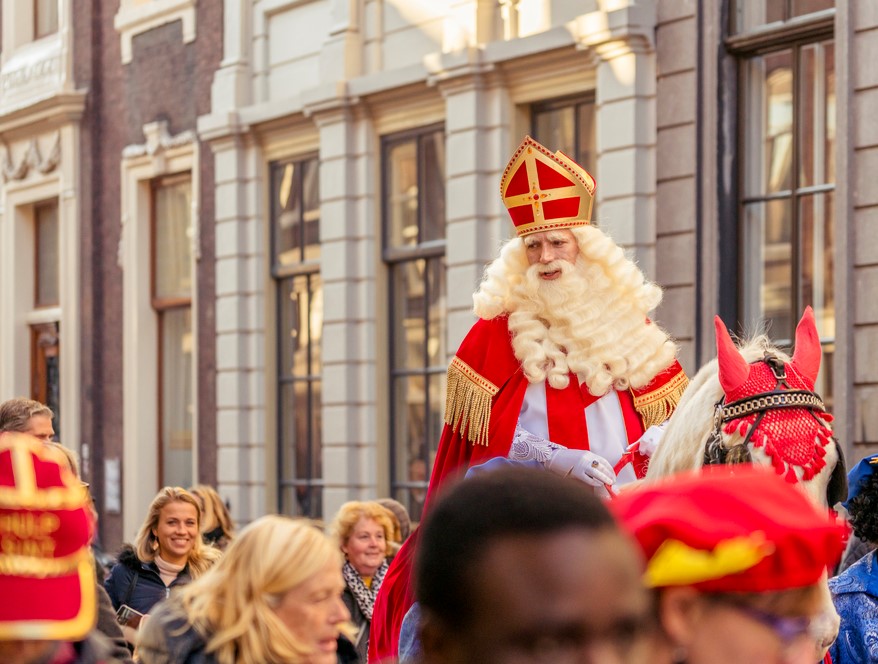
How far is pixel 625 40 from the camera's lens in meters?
10.8

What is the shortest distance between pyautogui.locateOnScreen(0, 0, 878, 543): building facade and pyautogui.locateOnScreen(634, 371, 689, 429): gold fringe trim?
288 cm

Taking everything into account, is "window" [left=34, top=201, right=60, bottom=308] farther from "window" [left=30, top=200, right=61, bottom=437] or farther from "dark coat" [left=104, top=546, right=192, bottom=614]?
"dark coat" [left=104, top=546, right=192, bottom=614]

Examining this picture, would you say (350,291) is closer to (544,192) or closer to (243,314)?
(243,314)

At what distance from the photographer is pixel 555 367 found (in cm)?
476

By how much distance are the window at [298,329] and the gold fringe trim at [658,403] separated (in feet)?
31.0

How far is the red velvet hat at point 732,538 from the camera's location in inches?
84.5

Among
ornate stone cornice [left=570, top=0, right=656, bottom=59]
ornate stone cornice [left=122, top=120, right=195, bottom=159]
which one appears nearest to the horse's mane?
ornate stone cornice [left=570, top=0, right=656, bottom=59]

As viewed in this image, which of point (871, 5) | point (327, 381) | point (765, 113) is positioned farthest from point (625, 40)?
point (327, 381)

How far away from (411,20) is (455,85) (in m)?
0.99

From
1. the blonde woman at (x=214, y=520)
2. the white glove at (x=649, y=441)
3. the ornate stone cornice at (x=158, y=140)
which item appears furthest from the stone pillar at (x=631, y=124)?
the white glove at (x=649, y=441)

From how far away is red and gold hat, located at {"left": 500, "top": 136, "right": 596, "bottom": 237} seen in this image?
5.09 meters

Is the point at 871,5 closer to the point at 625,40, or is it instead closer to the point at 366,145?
the point at 625,40

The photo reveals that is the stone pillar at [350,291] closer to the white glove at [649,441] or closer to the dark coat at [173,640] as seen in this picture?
the white glove at [649,441]

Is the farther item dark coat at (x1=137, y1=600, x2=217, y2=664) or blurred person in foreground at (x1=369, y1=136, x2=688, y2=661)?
blurred person in foreground at (x1=369, y1=136, x2=688, y2=661)
